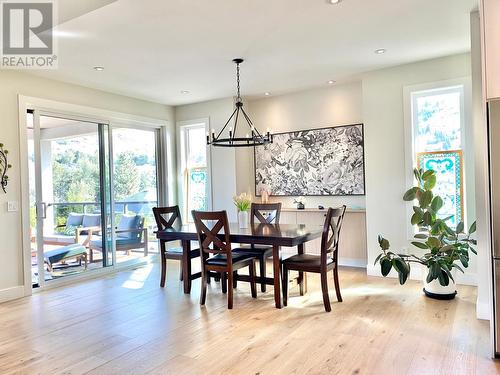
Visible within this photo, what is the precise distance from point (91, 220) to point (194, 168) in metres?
2.01

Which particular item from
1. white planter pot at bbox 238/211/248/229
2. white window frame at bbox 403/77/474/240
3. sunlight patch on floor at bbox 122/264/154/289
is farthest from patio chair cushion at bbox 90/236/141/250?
white window frame at bbox 403/77/474/240

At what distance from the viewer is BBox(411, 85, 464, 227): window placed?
4375 millimetres

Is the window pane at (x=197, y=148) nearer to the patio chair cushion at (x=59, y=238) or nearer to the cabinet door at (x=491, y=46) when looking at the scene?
the patio chair cushion at (x=59, y=238)

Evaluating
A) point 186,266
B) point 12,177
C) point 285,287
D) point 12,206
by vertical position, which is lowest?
point 285,287

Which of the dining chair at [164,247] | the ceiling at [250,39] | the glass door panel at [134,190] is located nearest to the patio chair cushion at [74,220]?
the glass door panel at [134,190]

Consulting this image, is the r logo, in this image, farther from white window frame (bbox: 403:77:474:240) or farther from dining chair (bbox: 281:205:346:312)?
white window frame (bbox: 403:77:474:240)

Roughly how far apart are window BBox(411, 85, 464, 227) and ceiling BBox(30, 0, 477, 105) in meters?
0.54

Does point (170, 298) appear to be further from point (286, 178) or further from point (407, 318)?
point (286, 178)

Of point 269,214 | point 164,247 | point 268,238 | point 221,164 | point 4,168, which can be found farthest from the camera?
point 221,164

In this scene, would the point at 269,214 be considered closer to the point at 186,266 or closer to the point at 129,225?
the point at 186,266

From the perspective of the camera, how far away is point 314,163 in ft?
19.1

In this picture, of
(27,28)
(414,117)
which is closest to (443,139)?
(414,117)

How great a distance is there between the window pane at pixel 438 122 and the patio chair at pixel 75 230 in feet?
15.0

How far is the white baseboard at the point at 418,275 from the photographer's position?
4.26 meters
